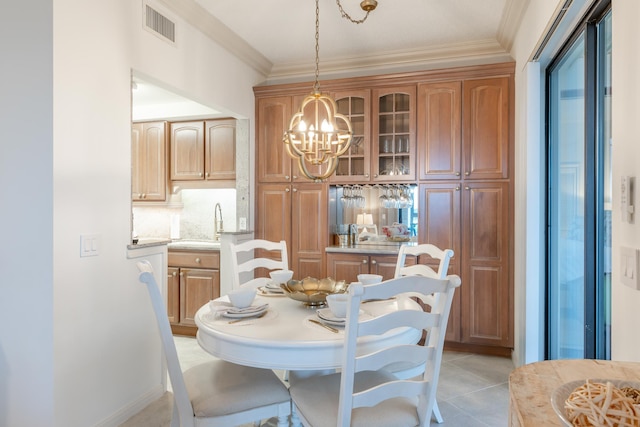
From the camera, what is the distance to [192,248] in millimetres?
4020

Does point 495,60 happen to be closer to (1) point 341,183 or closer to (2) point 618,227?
(1) point 341,183

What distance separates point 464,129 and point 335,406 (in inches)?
109

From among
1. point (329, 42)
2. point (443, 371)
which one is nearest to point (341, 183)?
point (329, 42)

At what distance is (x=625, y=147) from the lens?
1331 millimetres

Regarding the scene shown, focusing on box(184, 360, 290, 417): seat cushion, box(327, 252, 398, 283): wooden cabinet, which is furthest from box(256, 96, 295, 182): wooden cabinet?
box(184, 360, 290, 417): seat cushion

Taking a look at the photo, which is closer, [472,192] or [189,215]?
[472,192]

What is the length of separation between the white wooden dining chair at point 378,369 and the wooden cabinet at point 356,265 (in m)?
1.99

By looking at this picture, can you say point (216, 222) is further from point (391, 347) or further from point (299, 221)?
point (391, 347)

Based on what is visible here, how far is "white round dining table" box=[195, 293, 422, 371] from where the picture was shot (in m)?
1.55

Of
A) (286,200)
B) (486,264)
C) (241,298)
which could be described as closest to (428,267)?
(241,298)

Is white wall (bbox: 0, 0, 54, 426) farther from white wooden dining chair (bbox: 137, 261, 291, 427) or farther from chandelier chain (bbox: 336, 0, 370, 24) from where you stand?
chandelier chain (bbox: 336, 0, 370, 24)

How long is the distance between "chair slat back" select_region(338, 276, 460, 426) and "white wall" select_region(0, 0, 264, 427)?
1.52m

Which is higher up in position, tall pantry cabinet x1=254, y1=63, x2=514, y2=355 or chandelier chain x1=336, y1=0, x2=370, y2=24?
chandelier chain x1=336, y1=0, x2=370, y2=24

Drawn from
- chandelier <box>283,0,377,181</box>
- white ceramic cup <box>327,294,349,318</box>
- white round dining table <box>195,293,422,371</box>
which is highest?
chandelier <box>283,0,377,181</box>
